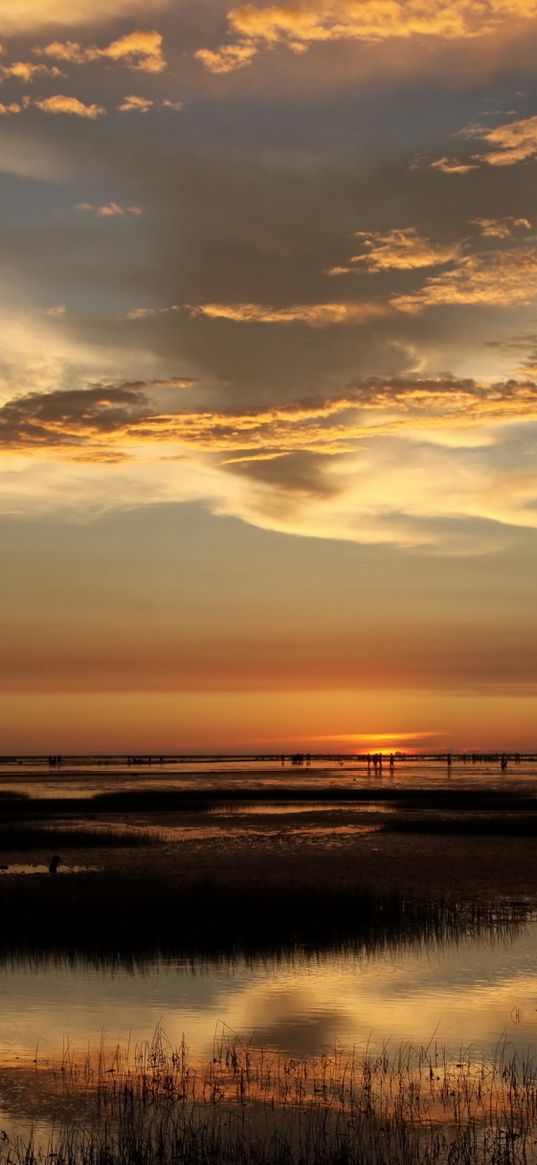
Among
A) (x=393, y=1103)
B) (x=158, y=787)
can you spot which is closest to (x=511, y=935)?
(x=393, y=1103)

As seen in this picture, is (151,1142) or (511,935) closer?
(151,1142)

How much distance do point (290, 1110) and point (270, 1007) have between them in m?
5.50

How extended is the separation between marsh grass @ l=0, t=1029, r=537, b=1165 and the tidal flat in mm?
40

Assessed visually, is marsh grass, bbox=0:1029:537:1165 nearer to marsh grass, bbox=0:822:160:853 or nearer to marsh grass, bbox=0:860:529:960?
marsh grass, bbox=0:860:529:960

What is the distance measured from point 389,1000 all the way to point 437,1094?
5717mm

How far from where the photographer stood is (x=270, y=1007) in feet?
65.9

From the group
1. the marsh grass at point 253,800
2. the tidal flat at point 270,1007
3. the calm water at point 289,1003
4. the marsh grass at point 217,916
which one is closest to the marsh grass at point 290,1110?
the tidal flat at point 270,1007

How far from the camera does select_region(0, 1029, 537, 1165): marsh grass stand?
12930 millimetres

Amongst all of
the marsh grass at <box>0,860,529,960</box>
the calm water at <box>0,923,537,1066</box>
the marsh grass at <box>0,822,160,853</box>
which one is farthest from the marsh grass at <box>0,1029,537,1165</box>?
the marsh grass at <box>0,822,160,853</box>

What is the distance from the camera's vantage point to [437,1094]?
49.5ft

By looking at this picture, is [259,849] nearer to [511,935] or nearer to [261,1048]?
[511,935]

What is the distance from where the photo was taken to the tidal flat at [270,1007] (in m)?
13.8

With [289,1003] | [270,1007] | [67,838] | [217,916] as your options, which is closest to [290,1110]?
[270,1007]

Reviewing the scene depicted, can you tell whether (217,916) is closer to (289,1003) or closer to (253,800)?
(289,1003)
